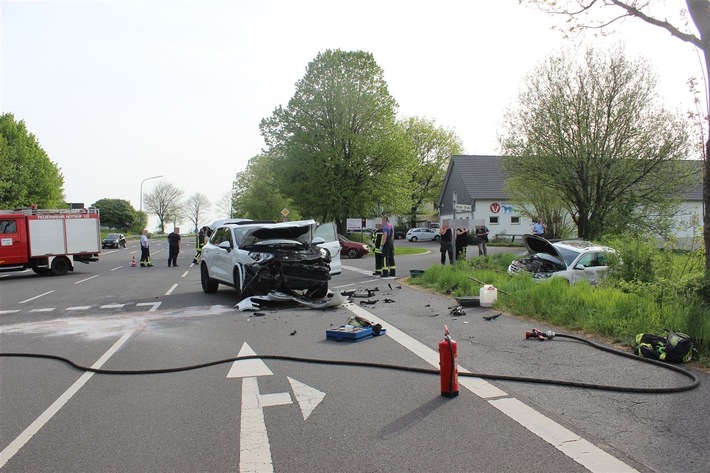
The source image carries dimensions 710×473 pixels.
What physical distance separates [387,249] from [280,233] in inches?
250

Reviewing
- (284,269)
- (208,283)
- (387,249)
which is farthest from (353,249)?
(284,269)

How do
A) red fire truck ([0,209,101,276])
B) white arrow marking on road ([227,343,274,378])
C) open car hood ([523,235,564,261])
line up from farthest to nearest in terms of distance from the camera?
red fire truck ([0,209,101,276]) < open car hood ([523,235,564,261]) < white arrow marking on road ([227,343,274,378])

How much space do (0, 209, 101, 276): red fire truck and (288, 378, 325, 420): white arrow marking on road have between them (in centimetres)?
2146

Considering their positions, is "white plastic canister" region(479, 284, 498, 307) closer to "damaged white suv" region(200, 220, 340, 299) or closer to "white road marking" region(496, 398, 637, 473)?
"damaged white suv" region(200, 220, 340, 299)

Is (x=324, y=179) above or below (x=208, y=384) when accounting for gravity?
above

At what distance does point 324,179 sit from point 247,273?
26436mm

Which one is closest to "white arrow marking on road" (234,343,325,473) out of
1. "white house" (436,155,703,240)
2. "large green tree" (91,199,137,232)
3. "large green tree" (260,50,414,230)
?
"large green tree" (260,50,414,230)

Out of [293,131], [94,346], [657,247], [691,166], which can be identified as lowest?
[94,346]

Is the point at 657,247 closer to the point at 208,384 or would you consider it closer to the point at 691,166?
the point at 208,384

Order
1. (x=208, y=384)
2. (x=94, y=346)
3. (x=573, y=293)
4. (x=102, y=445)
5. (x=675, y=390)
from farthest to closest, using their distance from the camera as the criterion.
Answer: (x=573, y=293) < (x=94, y=346) < (x=208, y=384) < (x=675, y=390) < (x=102, y=445)

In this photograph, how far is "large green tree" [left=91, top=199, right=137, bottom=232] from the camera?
92.9 m

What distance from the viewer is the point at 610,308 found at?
8344mm

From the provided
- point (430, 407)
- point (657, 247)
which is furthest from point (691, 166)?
point (430, 407)

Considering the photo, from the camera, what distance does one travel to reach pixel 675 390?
512 centimetres
